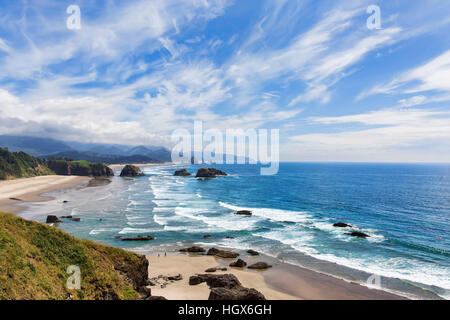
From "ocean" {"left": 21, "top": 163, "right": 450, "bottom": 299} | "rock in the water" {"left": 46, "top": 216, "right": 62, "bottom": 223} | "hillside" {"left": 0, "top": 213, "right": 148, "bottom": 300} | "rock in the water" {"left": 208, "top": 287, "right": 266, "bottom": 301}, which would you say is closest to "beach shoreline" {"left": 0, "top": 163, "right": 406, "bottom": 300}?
"ocean" {"left": 21, "top": 163, "right": 450, "bottom": 299}

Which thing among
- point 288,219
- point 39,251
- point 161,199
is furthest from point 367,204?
point 39,251

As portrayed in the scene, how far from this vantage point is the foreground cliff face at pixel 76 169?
466ft

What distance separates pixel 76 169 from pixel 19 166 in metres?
30.5

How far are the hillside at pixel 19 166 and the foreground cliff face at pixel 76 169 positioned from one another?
460 centimetres

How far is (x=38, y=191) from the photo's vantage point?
83688 mm

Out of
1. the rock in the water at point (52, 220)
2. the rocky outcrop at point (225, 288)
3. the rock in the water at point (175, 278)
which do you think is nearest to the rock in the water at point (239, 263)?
the rocky outcrop at point (225, 288)

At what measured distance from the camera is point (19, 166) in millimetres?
116562

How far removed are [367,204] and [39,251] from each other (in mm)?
71355

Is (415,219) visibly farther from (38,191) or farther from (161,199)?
(38,191)

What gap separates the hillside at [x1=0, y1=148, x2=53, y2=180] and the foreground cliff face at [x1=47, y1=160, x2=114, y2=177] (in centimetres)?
460

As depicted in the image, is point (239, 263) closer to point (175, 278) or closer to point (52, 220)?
point (175, 278)

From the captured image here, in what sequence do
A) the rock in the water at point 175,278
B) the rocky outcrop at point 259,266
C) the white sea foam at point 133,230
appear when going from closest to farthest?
1. the rock in the water at point 175,278
2. the rocky outcrop at point 259,266
3. the white sea foam at point 133,230

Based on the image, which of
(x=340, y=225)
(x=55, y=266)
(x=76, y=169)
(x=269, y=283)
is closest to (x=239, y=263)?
(x=269, y=283)

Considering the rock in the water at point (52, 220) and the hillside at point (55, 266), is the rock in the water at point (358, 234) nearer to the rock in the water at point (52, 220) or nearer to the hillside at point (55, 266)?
the hillside at point (55, 266)
